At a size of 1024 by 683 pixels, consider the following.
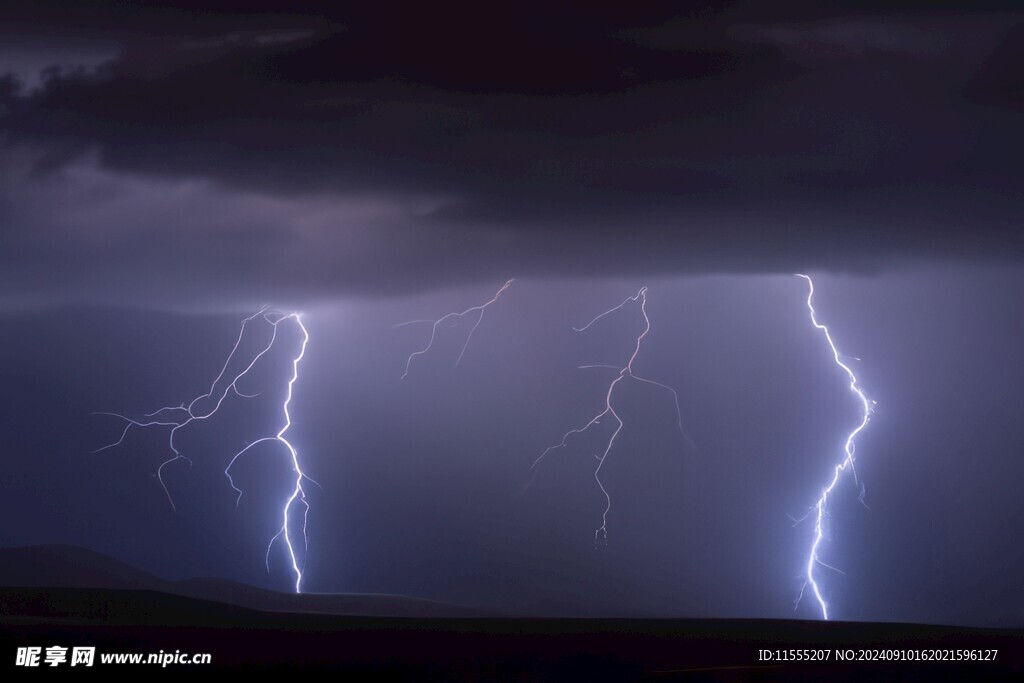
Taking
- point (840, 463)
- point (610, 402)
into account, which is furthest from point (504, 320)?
point (840, 463)

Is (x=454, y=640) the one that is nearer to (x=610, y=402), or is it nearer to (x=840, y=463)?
(x=610, y=402)

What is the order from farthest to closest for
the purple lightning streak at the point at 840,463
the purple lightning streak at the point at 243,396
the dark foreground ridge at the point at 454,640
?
the purple lightning streak at the point at 243,396 → the purple lightning streak at the point at 840,463 → the dark foreground ridge at the point at 454,640

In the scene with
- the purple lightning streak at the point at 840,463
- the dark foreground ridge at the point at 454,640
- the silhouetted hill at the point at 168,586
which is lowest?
the dark foreground ridge at the point at 454,640

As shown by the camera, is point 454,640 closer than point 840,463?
Yes

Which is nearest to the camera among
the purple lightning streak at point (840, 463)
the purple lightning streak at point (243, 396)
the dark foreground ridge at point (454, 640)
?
the dark foreground ridge at point (454, 640)

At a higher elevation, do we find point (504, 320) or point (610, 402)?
point (504, 320)

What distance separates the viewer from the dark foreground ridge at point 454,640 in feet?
10.6

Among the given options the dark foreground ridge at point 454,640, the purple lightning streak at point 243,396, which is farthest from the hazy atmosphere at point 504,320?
the dark foreground ridge at point 454,640

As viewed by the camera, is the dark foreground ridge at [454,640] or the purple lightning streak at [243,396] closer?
the dark foreground ridge at [454,640]

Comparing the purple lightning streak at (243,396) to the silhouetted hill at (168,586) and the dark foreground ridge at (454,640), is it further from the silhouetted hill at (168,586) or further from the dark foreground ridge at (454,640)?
the dark foreground ridge at (454,640)

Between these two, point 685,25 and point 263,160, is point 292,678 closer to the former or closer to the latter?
point 263,160

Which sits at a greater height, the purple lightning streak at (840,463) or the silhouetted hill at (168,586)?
the purple lightning streak at (840,463)

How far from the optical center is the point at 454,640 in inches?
134

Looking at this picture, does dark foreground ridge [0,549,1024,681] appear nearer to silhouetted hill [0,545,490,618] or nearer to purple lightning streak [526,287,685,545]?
silhouetted hill [0,545,490,618]
